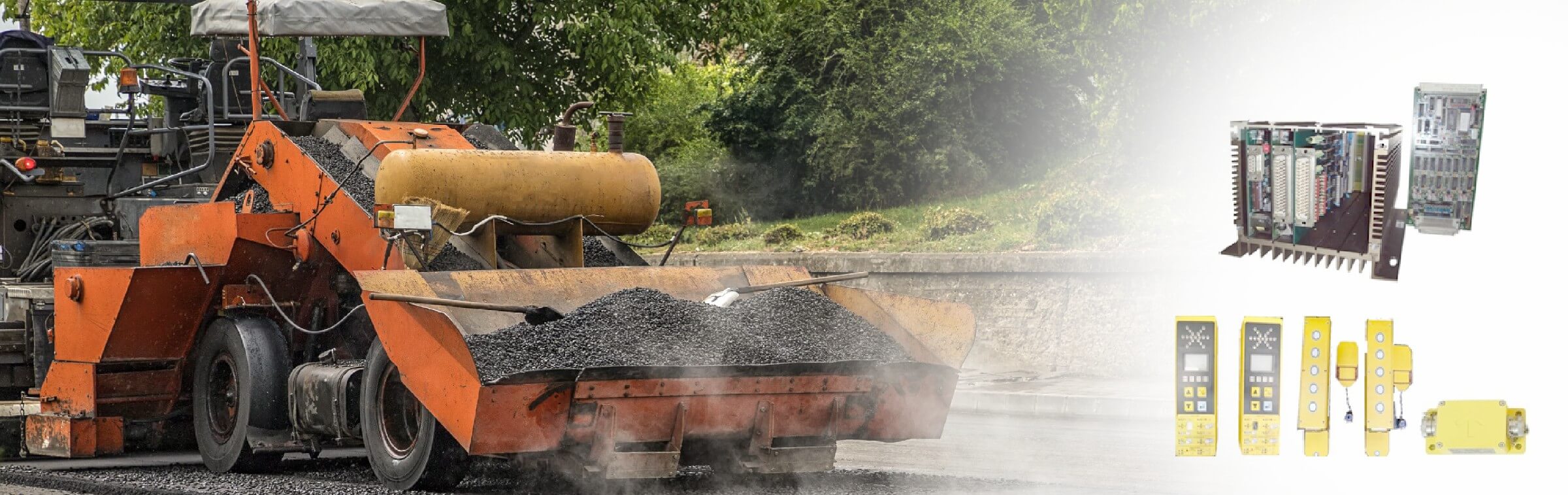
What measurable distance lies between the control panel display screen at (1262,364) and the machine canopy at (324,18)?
21.7 ft

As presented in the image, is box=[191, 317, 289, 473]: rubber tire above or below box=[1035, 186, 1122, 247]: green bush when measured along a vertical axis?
above

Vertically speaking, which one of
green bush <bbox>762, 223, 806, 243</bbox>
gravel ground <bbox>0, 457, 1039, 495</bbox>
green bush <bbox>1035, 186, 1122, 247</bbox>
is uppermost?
gravel ground <bbox>0, 457, 1039, 495</bbox>

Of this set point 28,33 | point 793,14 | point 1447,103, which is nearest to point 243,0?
point 28,33

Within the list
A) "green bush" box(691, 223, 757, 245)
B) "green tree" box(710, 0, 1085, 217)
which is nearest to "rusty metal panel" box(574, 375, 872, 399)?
"green bush" box(691, 223, 757, 245)

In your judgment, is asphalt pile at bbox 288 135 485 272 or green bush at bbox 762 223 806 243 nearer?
asphalt pile at bbox 288 135 485 272

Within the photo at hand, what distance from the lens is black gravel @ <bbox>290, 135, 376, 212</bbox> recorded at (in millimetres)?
9664

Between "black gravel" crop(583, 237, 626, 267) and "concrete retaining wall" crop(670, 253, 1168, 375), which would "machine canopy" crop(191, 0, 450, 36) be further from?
"concrete retaining wall" crop(670, 253, 1168, 375)

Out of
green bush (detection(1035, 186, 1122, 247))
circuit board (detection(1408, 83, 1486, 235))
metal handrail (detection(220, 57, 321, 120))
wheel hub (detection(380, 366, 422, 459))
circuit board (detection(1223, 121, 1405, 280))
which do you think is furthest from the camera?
green bush (detection(1035, 186, 1122, 247))

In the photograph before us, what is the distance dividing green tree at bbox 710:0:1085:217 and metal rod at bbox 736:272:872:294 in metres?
13.7

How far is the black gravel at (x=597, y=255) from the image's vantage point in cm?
1034

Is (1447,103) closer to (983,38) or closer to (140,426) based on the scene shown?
(140,426)

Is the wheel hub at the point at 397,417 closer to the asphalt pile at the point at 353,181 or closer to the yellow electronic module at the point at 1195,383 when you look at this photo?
the asphalt pile at the point at 353,181

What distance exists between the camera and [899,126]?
2377 cm

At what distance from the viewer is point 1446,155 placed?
5.97m
